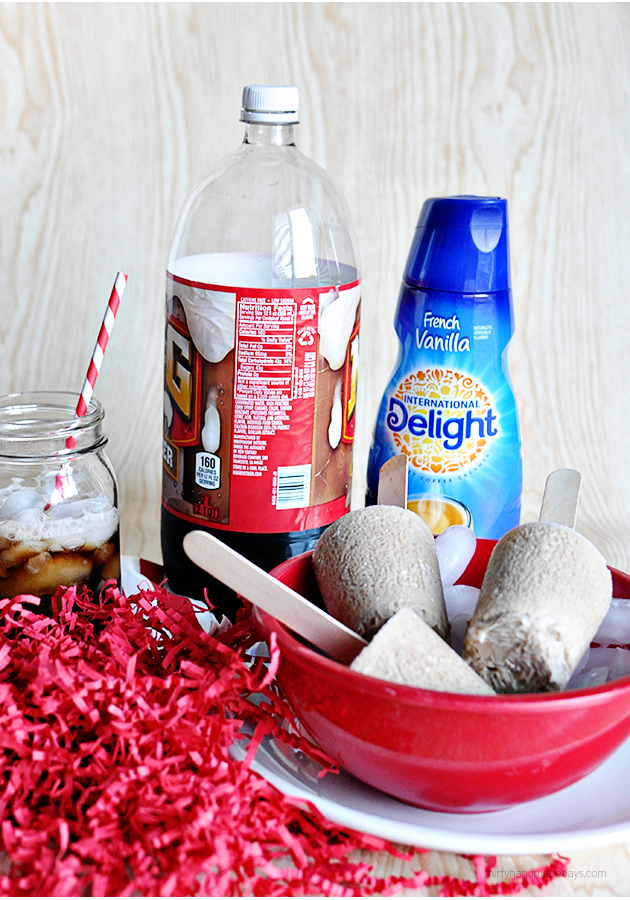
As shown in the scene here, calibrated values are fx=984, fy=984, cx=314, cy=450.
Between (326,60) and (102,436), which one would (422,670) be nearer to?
(102,436)

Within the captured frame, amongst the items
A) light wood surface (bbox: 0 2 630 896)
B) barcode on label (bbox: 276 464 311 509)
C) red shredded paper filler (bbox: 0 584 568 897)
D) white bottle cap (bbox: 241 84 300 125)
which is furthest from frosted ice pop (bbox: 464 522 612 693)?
light wood surface (bbox: 0 2 630 896)

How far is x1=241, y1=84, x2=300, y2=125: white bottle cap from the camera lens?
0.78m

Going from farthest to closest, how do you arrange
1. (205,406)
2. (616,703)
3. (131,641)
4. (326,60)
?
(326,60), (205,406), (131,641), (616,703)

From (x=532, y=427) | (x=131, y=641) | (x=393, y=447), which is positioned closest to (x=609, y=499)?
(x=532, y=427)

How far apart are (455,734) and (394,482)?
0.26 metres

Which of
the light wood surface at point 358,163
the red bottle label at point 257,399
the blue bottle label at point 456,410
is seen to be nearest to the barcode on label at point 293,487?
the red bottle label at point 257,399

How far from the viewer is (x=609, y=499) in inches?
47.8

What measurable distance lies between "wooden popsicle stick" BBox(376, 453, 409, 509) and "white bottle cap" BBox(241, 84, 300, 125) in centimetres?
29

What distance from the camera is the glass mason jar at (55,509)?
73cm

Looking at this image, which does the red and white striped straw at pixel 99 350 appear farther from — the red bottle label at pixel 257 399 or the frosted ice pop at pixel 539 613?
the frosted ice pop at pixel 539 613

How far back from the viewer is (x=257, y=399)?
0.80m

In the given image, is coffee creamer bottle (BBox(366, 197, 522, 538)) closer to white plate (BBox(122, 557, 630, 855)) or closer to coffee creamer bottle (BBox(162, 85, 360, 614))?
coffee creamer bottle (BBox(162, 85, 360, 614))

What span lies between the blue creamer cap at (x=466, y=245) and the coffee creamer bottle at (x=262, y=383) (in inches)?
2.9

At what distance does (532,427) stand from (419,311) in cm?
43
